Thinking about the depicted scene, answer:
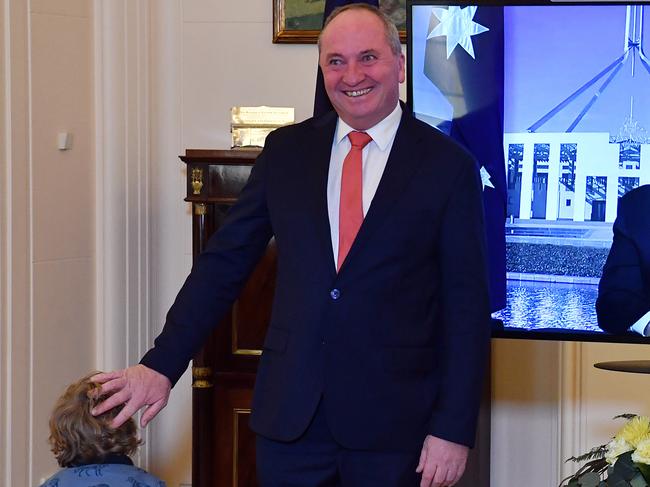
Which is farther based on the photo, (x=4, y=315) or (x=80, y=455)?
(x=4, y=315)

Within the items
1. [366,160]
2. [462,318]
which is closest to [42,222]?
[366,160]

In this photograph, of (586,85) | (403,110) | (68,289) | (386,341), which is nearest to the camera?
(386,341)

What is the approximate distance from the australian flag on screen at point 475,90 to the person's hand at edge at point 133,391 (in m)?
0.99

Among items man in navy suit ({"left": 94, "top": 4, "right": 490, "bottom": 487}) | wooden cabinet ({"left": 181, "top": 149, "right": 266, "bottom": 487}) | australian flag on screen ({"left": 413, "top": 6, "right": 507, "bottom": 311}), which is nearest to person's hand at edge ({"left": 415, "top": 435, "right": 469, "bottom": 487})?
man in navy suit ({"left": 94, "top": 4, "right": 490, "bottom": 487})

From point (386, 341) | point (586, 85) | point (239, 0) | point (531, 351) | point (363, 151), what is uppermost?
point (239, 0)

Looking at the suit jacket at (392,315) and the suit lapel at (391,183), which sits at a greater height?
the suit lapel at (391,183)

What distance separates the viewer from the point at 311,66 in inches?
179

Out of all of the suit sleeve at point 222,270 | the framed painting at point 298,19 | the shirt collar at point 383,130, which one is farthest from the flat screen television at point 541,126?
the framed painting at point 298,19

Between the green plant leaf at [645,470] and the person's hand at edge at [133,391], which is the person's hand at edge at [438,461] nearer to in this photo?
the green plant leaf at [645,470]

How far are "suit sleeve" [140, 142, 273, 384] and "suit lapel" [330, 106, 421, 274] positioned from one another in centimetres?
30

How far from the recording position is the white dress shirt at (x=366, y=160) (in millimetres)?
2467

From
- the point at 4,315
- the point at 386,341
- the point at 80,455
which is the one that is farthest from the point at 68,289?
the point at 386,341

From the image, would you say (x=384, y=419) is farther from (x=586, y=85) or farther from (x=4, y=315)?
(x=4, y=315)

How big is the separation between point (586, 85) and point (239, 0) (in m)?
2.04
